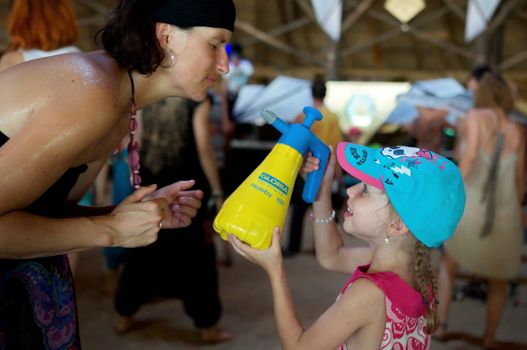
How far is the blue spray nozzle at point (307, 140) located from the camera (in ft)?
4.59

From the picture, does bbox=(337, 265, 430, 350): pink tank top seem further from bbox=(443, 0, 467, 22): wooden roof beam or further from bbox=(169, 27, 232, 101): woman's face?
bbox=(443, 0, 467, 22): wooden roof beam

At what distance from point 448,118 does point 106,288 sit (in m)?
2.71

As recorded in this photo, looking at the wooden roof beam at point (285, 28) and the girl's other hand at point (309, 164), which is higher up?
the girl's other hand at point (309, 164)

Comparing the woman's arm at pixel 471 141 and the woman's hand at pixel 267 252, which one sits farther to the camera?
the woman's arm at pixel 471 141

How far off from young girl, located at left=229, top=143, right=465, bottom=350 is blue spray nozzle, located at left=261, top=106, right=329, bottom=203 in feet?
0.24

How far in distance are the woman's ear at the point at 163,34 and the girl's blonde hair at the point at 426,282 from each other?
2.50 ft

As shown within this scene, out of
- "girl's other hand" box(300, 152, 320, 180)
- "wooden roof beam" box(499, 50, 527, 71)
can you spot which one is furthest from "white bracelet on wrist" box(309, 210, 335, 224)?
"wooden roof beam" box(499, 50, 527, 71)

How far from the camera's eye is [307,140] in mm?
1438

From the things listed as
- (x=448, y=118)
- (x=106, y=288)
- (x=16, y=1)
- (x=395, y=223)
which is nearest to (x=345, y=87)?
(x=448, y=118)

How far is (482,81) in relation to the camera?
3.44 metres

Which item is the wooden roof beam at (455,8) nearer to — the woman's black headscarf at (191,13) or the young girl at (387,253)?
the young girl at (387,253)

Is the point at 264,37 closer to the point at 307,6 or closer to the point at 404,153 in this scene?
the point at 307,6

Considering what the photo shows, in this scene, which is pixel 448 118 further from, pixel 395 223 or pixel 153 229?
pixel 153 229

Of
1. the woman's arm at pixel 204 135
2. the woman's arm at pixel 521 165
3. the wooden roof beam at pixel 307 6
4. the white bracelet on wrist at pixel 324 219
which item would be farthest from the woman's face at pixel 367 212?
the wooden roof beam at pixel 307 6
